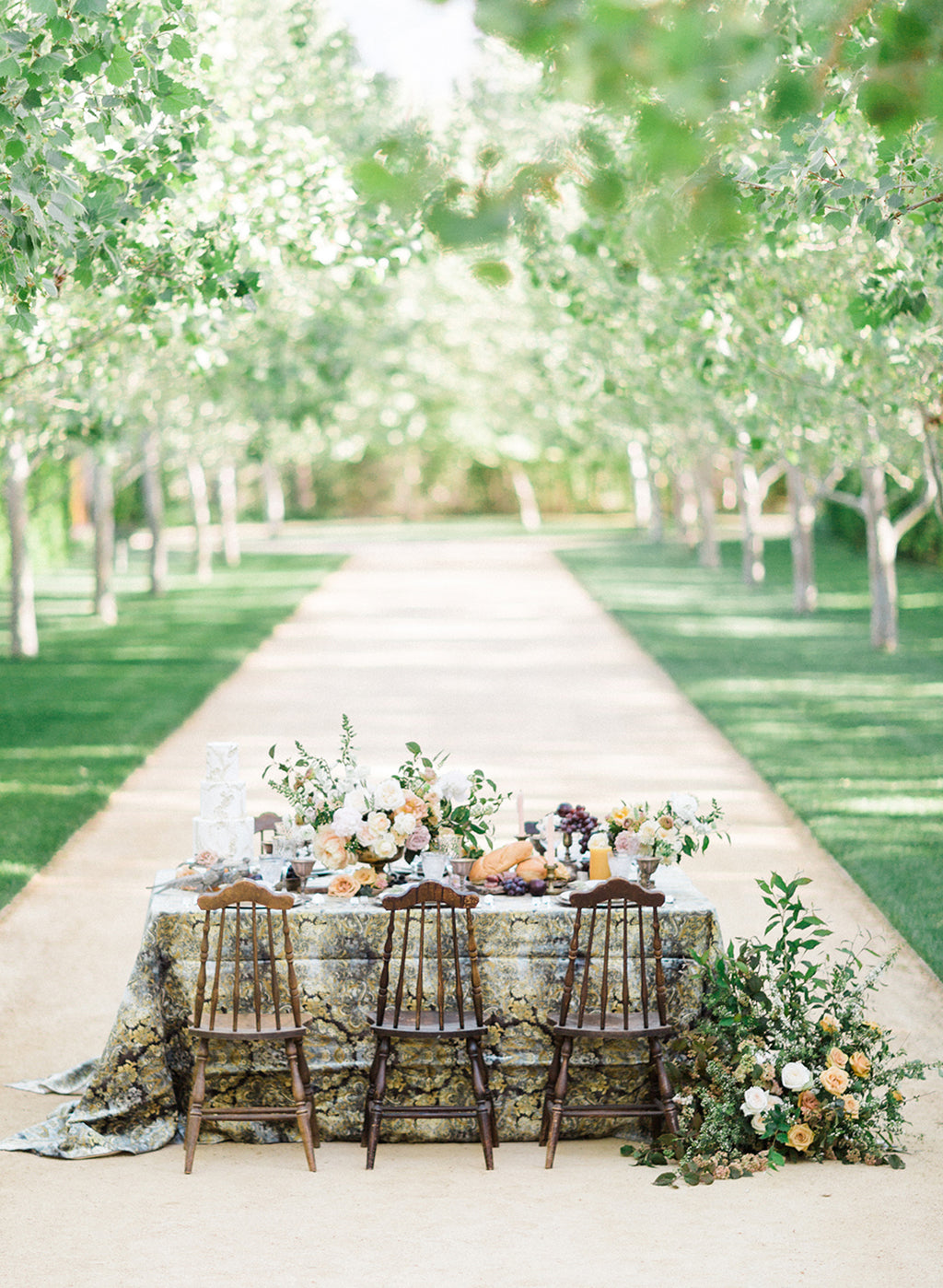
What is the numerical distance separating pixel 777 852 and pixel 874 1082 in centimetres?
442

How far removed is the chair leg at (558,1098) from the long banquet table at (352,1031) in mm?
202

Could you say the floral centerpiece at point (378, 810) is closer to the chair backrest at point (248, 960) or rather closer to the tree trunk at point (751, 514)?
the chair backrest at point (248, 960)

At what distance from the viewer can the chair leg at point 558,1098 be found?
5781mm

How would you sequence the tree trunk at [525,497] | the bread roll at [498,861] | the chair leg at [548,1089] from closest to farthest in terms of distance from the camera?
the chair leg at [548,1089] → the bread roll at [498,861] → the tree trunk at [525,497]

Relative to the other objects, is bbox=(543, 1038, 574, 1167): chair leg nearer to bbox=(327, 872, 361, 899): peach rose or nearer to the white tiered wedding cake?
bbox=(327, 872, 361, 899): peach rose

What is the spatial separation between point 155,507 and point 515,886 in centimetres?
2360

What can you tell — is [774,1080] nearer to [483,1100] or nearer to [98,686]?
[483,1100]

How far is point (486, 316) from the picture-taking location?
133 ft

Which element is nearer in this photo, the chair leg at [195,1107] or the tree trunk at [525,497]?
Result: the chair leg at [195,1107]

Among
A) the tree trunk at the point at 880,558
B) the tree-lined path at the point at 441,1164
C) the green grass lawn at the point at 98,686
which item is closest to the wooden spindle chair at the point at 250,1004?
the tree-lined path at the point at 441,1164

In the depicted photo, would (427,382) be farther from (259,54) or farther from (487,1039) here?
(487,1039)

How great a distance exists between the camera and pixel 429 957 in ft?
19.9

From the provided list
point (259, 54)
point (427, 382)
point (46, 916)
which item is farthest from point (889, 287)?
point (427, 382)

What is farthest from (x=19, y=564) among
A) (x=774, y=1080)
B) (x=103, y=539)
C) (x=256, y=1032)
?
(x=774, y=1080)
